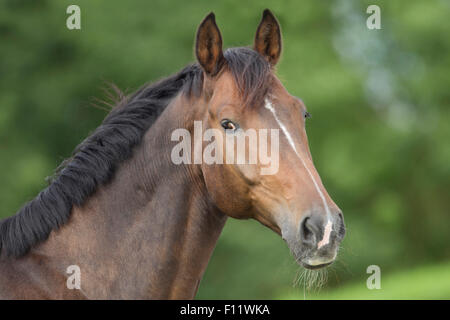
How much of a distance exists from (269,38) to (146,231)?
53.7 inches

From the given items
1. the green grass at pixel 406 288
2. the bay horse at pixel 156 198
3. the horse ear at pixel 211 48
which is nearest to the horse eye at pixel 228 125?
the bay horse at pixel 156 198

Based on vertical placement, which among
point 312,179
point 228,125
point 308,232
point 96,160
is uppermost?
point 228,125

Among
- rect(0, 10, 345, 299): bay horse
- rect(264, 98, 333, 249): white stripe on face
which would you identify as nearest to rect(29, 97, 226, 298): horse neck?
rect(0, 10, 345, 299): bay horse

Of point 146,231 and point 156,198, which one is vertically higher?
point 156,198

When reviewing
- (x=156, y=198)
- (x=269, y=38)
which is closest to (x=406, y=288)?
(x=269, y=38)

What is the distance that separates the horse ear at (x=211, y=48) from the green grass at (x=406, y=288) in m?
8.11

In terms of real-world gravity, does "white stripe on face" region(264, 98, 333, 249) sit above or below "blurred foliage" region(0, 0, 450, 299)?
below

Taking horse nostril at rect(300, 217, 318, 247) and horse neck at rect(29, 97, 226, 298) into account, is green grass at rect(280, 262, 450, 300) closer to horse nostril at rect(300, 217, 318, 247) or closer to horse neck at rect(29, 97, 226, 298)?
horse neck at rect(29, 97, 226, 298)

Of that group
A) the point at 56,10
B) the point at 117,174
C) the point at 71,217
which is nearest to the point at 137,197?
the point at 117,174

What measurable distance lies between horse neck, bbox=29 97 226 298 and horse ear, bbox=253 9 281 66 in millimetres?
590

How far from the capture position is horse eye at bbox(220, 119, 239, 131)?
10.4ft

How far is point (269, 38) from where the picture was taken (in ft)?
11.7

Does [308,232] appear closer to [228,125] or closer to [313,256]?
[313,256]

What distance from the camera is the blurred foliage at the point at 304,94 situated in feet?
41.2
